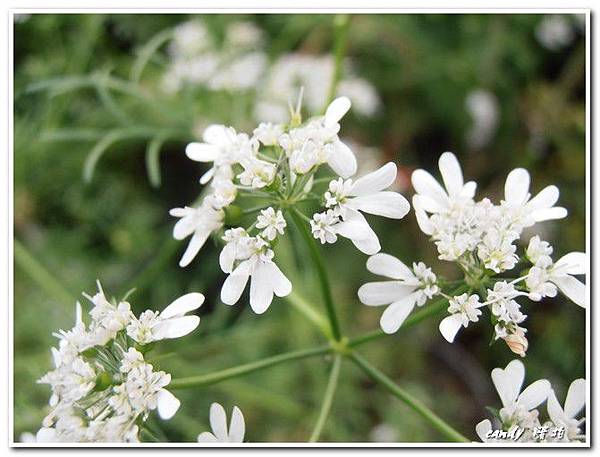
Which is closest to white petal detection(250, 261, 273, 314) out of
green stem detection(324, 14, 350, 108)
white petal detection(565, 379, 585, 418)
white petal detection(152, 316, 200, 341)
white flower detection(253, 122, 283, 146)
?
white petal detection(152, 316, 200, 341)

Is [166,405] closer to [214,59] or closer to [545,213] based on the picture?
[545,213]

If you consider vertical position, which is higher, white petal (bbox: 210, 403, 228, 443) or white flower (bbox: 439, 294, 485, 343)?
white flower (bbox: 439, 294, 485, 343)

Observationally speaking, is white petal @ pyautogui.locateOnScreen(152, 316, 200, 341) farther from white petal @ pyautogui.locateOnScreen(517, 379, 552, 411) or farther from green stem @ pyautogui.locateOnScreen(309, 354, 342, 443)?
white petal @ pyautogui.locateOnScreen(517, 379, 552, 411)

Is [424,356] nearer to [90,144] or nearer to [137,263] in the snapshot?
[137,263]

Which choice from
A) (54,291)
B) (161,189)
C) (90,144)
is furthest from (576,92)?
(54,291)

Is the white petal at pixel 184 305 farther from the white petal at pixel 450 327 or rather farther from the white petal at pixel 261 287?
the white petal at pixel 450 327
